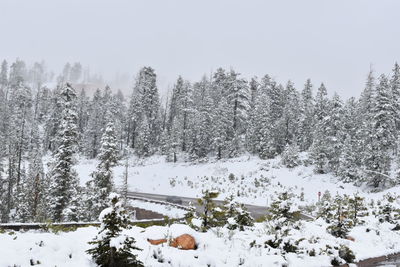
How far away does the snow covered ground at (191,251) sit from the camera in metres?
7.56

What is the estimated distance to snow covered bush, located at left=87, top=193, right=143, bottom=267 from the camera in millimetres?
7227

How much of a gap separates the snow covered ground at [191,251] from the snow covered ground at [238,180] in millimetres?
23769

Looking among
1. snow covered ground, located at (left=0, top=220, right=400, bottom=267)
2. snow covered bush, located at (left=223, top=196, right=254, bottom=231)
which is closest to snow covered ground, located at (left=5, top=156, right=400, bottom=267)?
snow covered ground, located at (left=0, top=220, right=400, bottom=267)

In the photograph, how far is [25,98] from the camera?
290 feet

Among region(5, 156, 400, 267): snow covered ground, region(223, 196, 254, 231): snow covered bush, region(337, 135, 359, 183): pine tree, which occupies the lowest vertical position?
region(5, 156, 400, 267): snow covered ground

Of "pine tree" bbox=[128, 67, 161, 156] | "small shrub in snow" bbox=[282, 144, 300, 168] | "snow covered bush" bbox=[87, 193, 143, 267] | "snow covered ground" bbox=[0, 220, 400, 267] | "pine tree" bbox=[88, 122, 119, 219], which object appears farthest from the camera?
"pine tree" bbox=[128, 67, 161, 156]

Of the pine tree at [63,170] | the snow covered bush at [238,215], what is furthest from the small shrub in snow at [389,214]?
the pine tree at [63,170]

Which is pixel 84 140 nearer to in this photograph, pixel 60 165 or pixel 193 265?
pixel 60 165

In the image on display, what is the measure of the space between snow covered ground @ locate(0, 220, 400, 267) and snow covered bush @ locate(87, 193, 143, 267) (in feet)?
1.99

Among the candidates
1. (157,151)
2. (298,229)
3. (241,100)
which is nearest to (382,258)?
(298,229)

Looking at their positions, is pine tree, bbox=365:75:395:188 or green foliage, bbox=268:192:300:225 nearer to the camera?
green foliage, bbox=268:192:300:225

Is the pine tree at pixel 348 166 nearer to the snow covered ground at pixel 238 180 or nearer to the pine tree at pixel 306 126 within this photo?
the snow covered ground at pixel 238 180

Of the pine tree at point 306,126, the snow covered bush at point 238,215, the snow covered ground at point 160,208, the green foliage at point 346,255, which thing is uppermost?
the pine tree at point 306,126

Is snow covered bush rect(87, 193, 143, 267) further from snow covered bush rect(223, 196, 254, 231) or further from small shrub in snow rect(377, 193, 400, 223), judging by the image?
small shrub in snow rect(377, 193, 400, 223)
